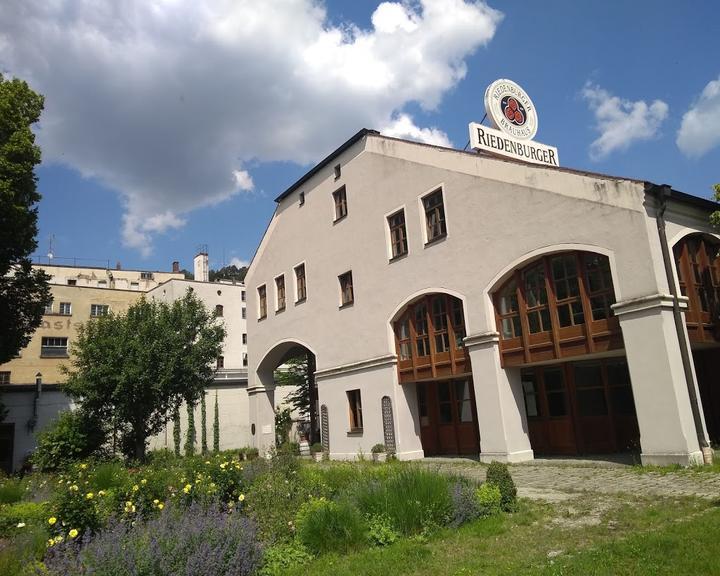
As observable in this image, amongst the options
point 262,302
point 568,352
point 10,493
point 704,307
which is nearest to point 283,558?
point 10,493

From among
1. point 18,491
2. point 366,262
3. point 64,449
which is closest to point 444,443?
point 366,262

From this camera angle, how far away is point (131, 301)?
48.6 m

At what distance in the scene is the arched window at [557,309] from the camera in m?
13.6

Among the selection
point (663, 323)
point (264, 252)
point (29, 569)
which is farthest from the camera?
point (264, 252)

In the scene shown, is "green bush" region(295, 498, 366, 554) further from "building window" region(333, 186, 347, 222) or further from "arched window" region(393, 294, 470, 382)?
"building window" region(333, 186, 347, 222)

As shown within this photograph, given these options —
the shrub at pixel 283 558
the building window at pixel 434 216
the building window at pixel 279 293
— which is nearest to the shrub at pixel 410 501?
the shrub at pixel 283 558

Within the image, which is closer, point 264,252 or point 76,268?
point 264,252

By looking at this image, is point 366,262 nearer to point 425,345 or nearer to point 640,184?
point 425,345

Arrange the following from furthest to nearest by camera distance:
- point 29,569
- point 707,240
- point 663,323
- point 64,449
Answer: point 64,449
point 707,240
point 663,323
point 29,569

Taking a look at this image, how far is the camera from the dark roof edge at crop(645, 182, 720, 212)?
12625 millimetres

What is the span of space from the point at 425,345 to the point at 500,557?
39.6 ft

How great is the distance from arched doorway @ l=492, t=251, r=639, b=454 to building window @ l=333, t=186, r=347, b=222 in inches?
351

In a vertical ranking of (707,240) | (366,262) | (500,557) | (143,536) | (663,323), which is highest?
(366,262)

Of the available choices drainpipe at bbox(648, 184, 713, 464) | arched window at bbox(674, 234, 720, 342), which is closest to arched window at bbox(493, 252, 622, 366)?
drainpipe at bbox(648, 184, 713, 464)
